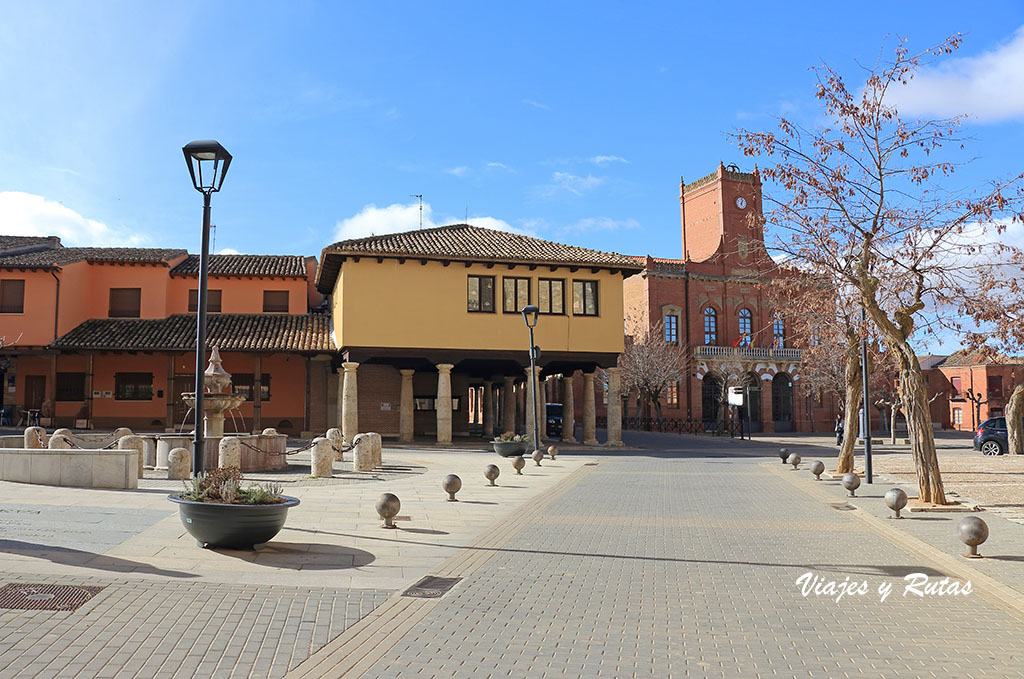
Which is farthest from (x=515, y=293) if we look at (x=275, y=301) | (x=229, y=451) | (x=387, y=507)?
(x=387, y=507)

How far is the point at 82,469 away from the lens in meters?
13.7

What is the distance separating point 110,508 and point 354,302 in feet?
58.6

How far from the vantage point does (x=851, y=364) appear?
19.6 m

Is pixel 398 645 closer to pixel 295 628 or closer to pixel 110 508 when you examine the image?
pixel 295 628

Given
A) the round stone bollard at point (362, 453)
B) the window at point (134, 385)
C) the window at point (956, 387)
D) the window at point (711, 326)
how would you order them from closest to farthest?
1. the round stone bollard at point (362, 453)
2. the window at point (134, 385)
3. the window at point (711, 326)
4. the window at point (956, 387)

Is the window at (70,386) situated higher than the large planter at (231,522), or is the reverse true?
the window at (70,386)

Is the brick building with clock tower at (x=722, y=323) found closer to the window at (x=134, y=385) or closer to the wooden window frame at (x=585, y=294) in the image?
the wooden window frame at (x=585, y=294)

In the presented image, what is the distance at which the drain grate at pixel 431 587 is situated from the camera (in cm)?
722

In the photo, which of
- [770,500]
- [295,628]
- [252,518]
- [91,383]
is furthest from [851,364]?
[91,383]

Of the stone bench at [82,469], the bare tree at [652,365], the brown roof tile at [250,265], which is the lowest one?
the stone bench at [82,469]

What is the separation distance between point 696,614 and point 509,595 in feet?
5.37

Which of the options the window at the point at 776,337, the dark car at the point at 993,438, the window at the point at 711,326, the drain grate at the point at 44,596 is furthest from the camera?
the window at the point at 711,326

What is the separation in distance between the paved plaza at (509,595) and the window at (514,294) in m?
17.3

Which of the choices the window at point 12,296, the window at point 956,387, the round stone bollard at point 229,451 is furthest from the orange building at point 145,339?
the window at point 956,387
